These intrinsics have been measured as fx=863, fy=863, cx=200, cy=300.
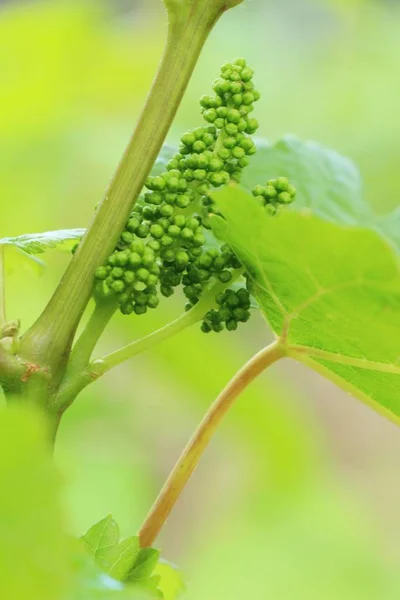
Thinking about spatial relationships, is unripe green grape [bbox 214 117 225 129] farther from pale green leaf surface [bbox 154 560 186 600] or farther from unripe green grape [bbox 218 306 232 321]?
pale green leaf surface [bbox 154 560 186 600]

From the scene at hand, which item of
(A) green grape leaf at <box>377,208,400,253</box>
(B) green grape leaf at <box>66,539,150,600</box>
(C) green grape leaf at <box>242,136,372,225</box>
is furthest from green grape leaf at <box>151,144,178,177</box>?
(B) green grape leaf at <box>66,539,150,600</box>

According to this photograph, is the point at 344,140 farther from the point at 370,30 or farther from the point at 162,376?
the point at 162,376

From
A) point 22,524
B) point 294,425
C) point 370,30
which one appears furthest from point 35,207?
point 370,30

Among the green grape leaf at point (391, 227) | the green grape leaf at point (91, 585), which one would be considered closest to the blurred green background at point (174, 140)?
the green grape leaf at point (391, 227)

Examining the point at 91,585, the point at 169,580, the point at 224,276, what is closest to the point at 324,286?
the point at 224,276

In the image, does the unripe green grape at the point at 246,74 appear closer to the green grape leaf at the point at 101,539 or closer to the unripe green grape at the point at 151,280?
the unripe green grape at the point at 151,280
